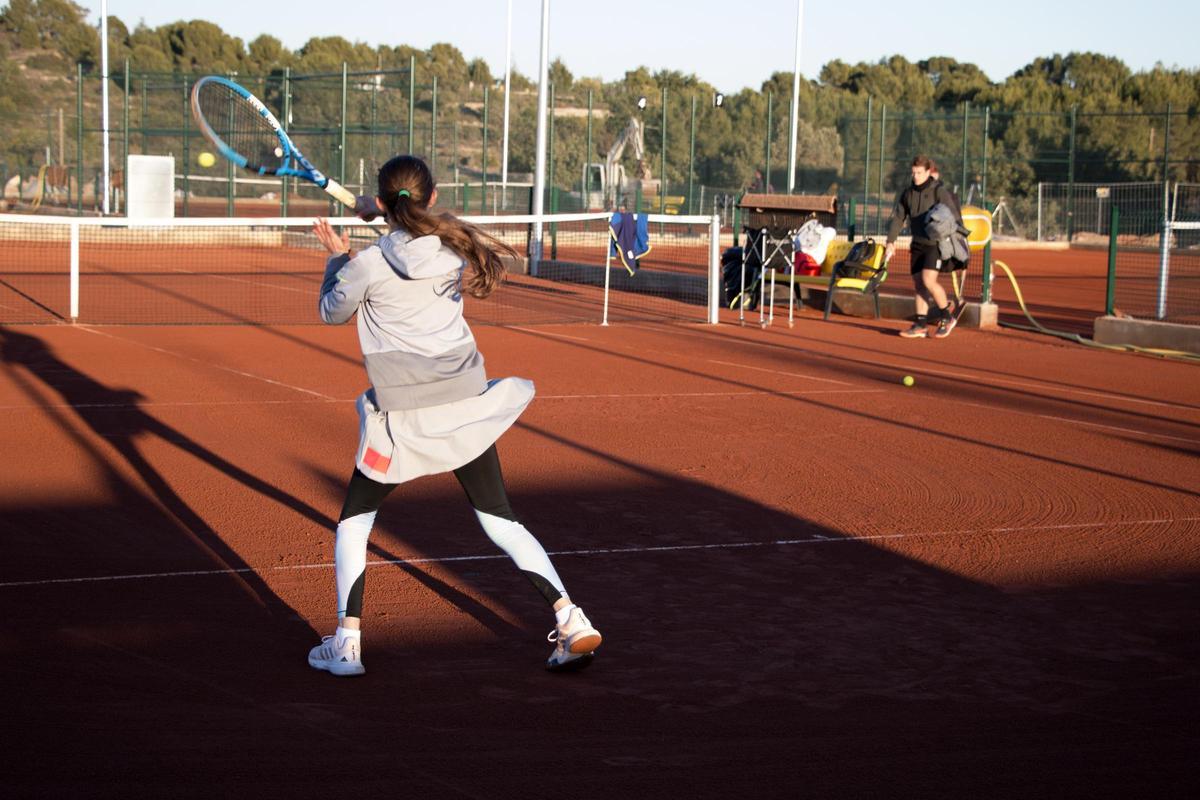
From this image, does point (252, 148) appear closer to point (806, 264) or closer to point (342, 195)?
point (342, 195)

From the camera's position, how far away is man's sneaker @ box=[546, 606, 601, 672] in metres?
4.77

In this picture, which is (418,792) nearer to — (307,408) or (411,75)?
(307,408)

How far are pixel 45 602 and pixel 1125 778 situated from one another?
418 centimetres

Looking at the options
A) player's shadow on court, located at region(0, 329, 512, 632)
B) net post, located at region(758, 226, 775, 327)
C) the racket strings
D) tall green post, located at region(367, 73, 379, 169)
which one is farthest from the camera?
tall green post, located at region(367, 73, 379, 169)

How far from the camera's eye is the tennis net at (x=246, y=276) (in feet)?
53.7

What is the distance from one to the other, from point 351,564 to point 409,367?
2.41 ft

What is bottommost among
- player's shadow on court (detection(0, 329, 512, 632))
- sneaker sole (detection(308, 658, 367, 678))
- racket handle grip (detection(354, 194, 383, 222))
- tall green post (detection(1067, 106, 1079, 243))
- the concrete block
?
sneaker sole (detection(308, 658, 367, 678))

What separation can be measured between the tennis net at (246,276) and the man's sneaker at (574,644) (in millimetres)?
6417

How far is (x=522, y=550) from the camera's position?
4887 millimetres

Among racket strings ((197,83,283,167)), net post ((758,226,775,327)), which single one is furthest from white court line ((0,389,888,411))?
net post ((758,226,775,327))

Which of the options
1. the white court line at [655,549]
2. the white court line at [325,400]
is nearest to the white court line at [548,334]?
the white court line at [325,400]

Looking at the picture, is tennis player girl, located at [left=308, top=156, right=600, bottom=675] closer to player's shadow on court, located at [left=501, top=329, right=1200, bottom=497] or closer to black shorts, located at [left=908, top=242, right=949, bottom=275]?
player's shadow on court, located at [left=501, top=329, right=1200, bottom=497]

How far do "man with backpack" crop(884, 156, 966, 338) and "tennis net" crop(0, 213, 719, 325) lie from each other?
7.49ft

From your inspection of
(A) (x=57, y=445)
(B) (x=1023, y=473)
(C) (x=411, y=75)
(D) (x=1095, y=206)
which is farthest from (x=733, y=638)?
(D) (x=1095, y=206)
